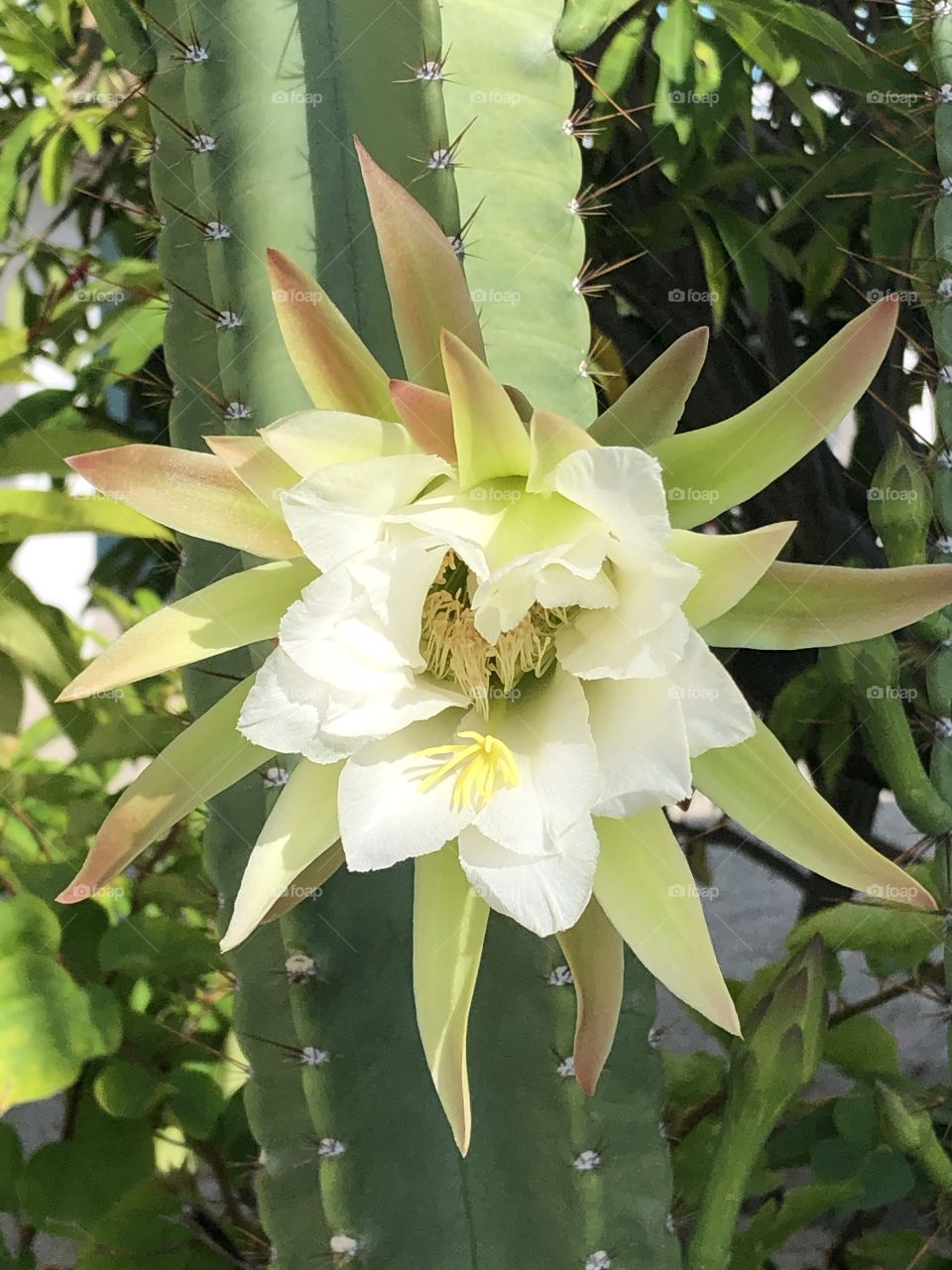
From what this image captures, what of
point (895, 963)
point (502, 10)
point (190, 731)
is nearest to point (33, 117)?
point (502, 10)

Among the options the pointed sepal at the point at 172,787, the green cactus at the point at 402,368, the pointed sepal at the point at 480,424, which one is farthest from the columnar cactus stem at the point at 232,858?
the pointed sepal at the point at 480,424

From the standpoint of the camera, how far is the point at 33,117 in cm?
92

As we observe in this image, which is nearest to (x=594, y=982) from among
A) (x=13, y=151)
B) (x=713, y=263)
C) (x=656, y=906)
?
(x=656, y=906)

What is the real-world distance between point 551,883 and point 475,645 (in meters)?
0.10

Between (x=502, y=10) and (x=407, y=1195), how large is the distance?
1.97 ft

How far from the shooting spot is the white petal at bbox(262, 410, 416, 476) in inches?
16.1

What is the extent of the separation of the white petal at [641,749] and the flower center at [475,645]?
0.04 meters

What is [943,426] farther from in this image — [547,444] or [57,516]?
[57,516]

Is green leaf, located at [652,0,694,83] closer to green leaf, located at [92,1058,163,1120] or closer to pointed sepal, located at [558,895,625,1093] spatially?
pointed sepal, located at [558,895,625,1093]

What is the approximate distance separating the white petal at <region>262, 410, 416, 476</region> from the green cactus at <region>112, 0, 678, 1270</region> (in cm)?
12

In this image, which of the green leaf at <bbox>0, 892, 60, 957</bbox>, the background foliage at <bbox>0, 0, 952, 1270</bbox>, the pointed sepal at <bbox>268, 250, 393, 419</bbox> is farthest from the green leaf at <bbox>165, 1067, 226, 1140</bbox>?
the pointed sepal at <bbox>268, 250, 393, 419</bbox>

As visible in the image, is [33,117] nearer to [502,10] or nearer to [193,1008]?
[502,10]

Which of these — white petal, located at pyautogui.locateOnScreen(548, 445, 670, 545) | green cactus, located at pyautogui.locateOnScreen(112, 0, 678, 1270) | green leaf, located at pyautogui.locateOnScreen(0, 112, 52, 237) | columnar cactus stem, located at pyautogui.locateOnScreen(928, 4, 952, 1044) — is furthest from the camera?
green leaf, located at pyautogui.locateOnScreen(0, 112, 52, 237)

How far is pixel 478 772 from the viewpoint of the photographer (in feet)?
1.34
